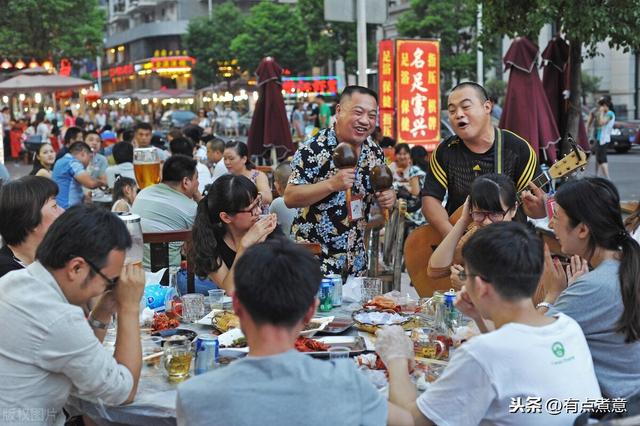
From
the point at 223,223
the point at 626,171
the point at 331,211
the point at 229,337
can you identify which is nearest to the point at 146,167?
the point at 331,211

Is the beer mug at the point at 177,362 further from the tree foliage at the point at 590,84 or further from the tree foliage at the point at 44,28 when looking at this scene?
the tree foliage at the point at 590,84

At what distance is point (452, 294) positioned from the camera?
138 inches

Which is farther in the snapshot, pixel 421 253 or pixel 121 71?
pixel 121 71

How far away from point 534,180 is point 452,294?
134 centimetres

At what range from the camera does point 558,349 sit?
2.28 metres

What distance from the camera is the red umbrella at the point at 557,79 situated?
9.27 m

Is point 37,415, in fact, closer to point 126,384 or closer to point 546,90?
point 126,384

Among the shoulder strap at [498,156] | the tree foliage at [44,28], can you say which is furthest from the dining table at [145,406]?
the tree foliage at [44,28]

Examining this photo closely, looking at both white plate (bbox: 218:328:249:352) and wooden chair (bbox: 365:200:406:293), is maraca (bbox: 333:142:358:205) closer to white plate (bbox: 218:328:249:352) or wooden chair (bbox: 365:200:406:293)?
wooden chair (bbox: 365:200:406:293)

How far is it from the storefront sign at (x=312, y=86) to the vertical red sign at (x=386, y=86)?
2779 centimetres

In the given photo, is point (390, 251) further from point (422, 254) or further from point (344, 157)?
point (344, 157)

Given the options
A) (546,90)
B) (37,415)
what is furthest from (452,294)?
(546,90)

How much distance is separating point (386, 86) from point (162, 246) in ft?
27.5

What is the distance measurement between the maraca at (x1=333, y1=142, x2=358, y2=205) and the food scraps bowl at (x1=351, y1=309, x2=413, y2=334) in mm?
1041
